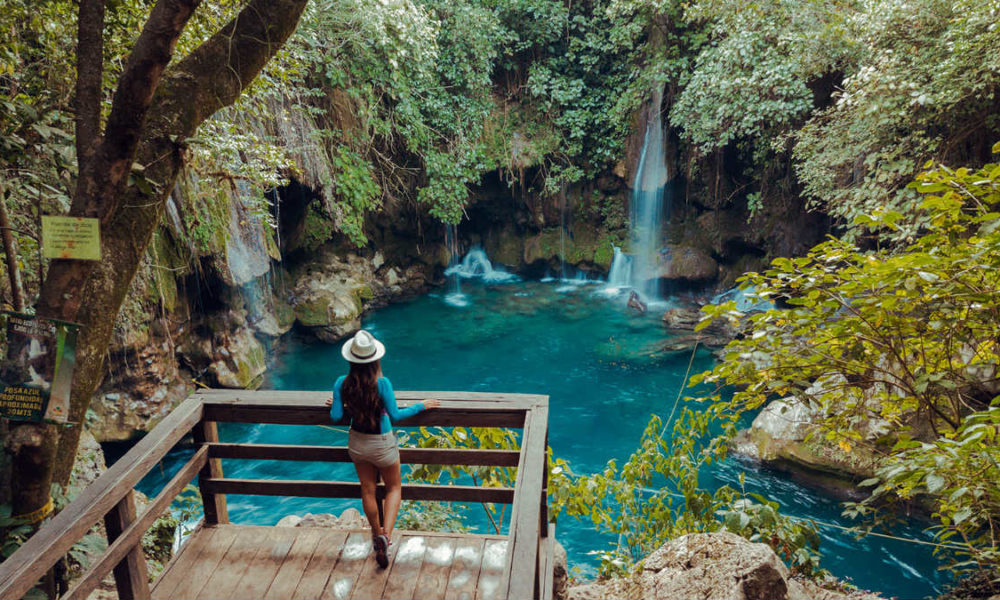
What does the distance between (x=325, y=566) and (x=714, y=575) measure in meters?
1.96

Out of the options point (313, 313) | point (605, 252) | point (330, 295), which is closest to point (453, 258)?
point (605, 252)

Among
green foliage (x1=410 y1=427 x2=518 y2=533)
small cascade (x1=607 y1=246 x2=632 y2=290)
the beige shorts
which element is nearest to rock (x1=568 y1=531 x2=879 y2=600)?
green foliage (x1=410 y1=427 x2=518 y2=533)

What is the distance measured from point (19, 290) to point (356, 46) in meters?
8.70

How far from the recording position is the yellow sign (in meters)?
2.17

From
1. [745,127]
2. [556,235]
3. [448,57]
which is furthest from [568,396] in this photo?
[448,57]

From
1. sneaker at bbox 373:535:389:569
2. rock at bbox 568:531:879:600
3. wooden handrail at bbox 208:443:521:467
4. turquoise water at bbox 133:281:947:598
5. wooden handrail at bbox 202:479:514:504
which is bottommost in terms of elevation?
turquoise water at bbox 133:281:947:598

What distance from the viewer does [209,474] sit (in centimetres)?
303

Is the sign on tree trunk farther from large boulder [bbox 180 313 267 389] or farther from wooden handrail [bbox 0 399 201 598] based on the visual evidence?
large boulder [bbox 180 313 267 389]

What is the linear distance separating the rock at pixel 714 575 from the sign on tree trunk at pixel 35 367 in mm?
2958

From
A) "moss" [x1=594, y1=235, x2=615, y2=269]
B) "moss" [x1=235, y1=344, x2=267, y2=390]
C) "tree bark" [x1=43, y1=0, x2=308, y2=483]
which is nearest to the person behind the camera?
"tree bark" [x1=43, y1=0, x2=308, y2=483]

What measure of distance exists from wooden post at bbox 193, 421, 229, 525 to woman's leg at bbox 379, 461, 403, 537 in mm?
925

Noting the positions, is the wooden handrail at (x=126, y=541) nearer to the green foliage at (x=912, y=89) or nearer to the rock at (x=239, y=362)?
the rock at (x=239, y=362)

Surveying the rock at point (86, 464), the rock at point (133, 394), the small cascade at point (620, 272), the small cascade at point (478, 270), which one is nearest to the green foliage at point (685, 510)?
the rock at point (86, 464)

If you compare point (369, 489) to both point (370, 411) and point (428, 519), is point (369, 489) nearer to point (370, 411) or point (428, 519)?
point (370, 411)
